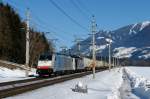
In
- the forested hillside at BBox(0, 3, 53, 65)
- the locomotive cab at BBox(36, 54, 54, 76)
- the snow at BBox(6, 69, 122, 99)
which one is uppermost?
the forested hillside at BBox(0, 3, 53, 65)

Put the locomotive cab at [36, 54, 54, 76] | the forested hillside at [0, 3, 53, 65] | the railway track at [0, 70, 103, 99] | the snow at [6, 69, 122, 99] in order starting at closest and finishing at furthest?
1. the snow at [6, 69, 122, 99]
2. the railway track at [0, 70, 103, 99]
3. the locomotive cab at [36, 54, 54, 76]
4. the forested hillside at [0, 3, 53, 65]

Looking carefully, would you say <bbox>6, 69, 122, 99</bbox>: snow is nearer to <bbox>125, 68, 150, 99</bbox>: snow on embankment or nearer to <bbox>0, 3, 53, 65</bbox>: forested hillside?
<bbox>125, 68, 150, 99</bbox>: snow on embankment

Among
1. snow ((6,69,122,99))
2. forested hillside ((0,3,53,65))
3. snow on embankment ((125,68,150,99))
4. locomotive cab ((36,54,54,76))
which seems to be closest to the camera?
snow ((6,69,122,99))

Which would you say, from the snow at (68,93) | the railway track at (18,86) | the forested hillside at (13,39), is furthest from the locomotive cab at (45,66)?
the forested hillside at (13,39)

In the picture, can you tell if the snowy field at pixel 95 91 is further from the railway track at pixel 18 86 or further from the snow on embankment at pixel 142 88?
the railway track at pixel 18 86

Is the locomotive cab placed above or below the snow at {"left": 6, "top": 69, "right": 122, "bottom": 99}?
above

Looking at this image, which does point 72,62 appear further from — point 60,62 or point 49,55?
point 49,55

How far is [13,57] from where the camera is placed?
107688 millimetres

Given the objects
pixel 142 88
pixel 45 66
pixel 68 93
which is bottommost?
pixel 68 93

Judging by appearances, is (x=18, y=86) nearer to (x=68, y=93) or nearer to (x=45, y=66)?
(x=68, y=93)

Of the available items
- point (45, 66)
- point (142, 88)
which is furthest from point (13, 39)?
point (142, 88)

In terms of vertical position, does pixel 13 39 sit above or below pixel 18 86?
above

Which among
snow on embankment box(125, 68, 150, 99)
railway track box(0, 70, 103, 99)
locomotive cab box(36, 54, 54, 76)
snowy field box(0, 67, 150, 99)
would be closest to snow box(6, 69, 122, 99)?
snowy field box(0, 67, 150, 99)

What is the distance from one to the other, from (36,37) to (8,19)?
10.3 metres
